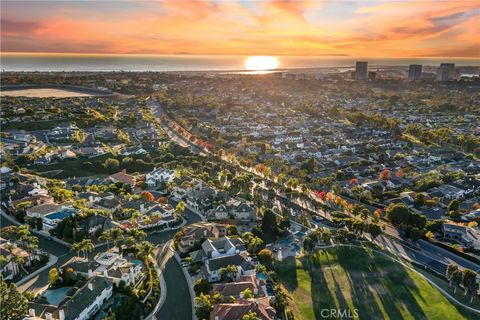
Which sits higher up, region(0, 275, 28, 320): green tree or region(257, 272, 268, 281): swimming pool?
region(0, 275, 28, 320): green tree

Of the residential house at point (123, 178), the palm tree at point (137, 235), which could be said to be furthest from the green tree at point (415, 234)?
the residential house at point (123, 178)

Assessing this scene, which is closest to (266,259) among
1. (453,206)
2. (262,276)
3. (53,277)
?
(262,276)

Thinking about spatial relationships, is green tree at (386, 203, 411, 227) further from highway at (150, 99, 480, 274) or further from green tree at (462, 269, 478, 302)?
green tree at (462, 269, 478, 302)

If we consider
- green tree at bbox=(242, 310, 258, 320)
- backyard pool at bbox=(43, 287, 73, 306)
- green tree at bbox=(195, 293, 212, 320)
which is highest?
green tree at bbox=(242, 310, 258, 320)

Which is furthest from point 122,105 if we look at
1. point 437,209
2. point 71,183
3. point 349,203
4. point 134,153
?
point 437,209

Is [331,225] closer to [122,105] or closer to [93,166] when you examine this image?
[93,166]

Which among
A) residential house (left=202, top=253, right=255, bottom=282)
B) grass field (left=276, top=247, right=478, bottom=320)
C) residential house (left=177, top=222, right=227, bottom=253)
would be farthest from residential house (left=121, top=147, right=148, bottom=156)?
grass field (left=276, top=247, right=478, bottom=320)

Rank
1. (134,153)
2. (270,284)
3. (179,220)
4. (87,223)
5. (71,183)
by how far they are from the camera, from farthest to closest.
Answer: (134,153)
(71,183)
(179,220)
(87,223)
(270,284)

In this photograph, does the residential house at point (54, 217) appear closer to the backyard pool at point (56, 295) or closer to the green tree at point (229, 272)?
the backyard pool at point (56, 295)

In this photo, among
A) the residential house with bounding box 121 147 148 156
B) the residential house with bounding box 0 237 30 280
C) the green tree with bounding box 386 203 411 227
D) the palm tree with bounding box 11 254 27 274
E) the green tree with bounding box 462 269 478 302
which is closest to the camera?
the green tree with bounding box 462 269 478 302
